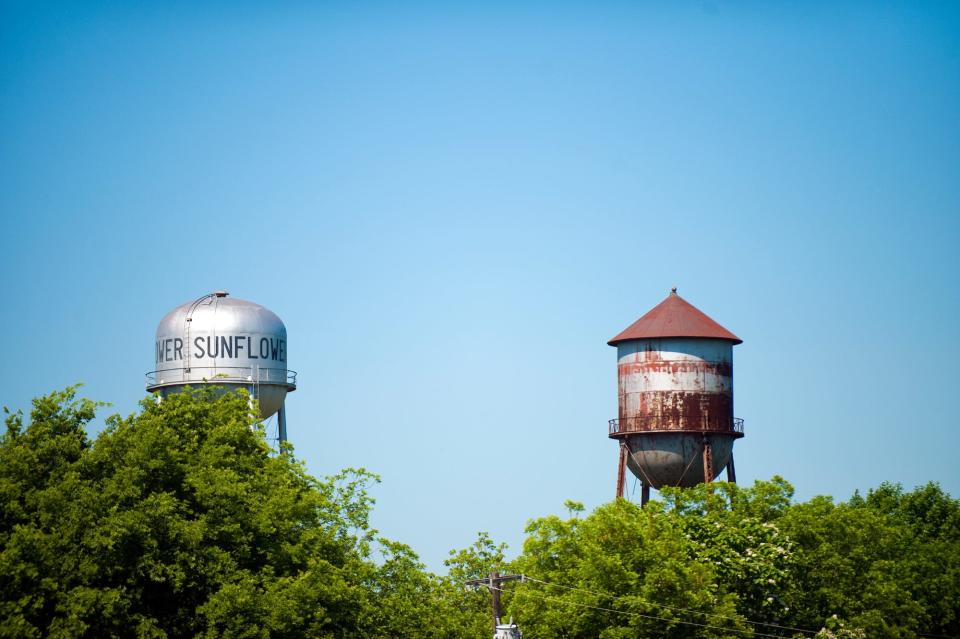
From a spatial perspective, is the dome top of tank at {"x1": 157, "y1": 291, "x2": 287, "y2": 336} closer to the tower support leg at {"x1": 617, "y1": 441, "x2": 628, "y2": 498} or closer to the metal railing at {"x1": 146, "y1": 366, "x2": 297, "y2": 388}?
the metal railing at {"x1": 146, "y1": 366, "x2": 297, "y2": 388}

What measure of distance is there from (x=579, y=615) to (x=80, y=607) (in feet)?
57.1

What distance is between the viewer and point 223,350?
209 feet

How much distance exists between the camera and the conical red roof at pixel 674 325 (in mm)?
60750

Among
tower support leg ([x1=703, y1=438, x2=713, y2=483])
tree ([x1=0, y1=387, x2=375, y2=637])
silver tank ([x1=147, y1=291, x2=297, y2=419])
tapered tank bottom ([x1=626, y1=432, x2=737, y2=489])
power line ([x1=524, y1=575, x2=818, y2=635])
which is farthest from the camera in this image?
silver tank ([x1=147, y1=291, x2=297, y2=419])

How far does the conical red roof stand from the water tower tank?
15183 millimetres

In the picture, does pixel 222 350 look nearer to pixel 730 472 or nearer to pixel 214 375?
pixel 214 375

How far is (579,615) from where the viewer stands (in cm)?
4878

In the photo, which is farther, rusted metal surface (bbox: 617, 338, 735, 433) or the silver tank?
the silver tank

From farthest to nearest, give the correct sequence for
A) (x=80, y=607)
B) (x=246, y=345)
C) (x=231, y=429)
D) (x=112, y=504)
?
(x=246, y=345)
(x=231, y=429)
(x=112, y=504)
(x=80, y=607)

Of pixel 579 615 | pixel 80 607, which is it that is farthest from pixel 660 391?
pixel 80 607

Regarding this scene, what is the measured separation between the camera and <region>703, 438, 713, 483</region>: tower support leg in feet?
193

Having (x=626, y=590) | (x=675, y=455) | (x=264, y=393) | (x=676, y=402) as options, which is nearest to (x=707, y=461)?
(x=675, y=455)

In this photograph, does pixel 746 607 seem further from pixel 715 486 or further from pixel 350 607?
pixel 350 607

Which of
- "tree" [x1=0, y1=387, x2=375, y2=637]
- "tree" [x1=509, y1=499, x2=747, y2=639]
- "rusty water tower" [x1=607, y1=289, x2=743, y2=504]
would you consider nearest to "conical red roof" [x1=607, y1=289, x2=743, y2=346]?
"rusty water tower" [x1=607, y1=289, x2=743, y2=504]
